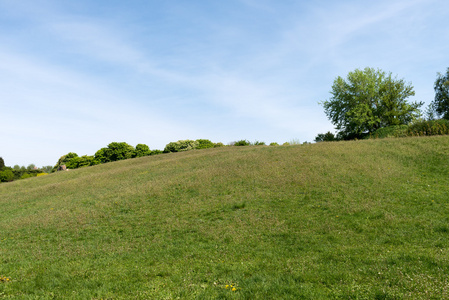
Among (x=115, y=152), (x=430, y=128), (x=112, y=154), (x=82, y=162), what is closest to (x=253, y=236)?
(x=430, y=128)

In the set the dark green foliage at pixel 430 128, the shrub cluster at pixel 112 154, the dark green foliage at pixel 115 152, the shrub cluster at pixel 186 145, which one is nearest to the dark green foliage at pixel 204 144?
the shrub cluster at pixel 186 145

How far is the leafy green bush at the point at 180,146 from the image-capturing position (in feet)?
203

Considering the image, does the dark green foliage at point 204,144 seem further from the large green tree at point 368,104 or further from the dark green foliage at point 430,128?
the dark green foliage at point 430,128

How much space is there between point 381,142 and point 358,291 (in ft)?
84.4

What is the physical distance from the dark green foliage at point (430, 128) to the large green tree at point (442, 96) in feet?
133

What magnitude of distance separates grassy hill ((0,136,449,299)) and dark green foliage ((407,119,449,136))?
29.8 ft

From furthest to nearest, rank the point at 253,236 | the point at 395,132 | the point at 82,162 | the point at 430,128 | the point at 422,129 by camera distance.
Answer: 1. the point at 82,162
2. the point at 395,132
3. the point at 422,129
4. the point at 430,128
5. the point at 253,236

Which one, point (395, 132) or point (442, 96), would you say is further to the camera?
point (442, 96)

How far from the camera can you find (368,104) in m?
54.3

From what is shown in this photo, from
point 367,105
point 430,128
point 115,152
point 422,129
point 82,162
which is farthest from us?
point 115,152

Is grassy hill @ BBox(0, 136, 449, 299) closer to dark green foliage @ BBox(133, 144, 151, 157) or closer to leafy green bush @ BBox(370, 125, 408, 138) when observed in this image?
leafy green bush @ BBox(370, 125, 408, 138)

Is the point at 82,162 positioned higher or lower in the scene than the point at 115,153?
lower

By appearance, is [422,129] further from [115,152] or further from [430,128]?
[115,152]

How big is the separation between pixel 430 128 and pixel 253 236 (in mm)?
32262
